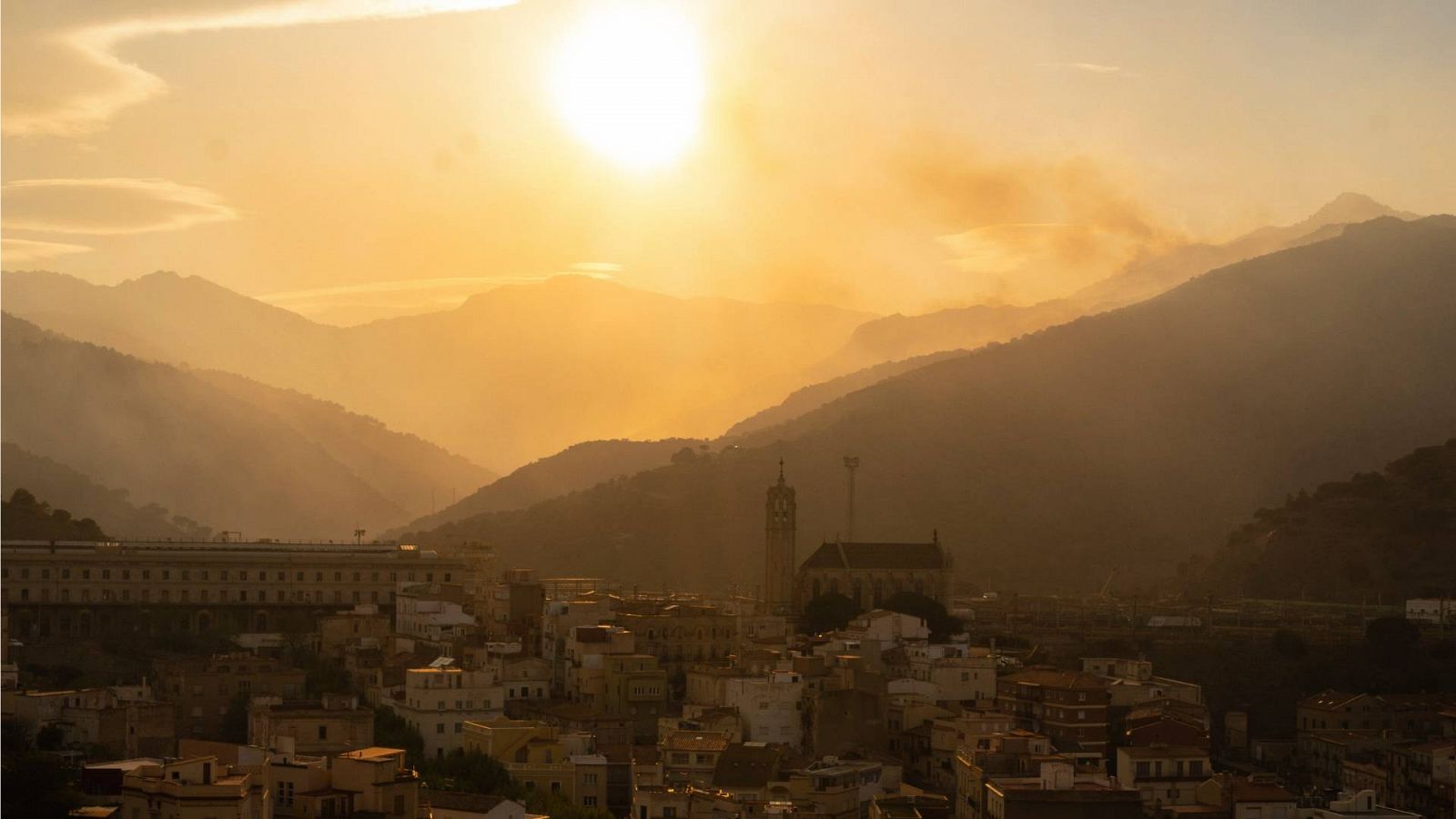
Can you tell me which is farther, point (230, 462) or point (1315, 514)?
point (230, 462)

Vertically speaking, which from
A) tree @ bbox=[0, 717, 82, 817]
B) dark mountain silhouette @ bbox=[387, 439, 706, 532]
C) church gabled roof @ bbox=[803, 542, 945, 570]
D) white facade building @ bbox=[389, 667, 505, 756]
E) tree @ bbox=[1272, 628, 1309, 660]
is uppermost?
dark mountain silhouette @ bbox=[387, 439, 706, 532]

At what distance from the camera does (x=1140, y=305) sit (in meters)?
149

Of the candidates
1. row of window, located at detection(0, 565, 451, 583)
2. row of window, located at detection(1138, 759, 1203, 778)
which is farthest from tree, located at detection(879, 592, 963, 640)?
row of window, located at detection(1138, 759, 1203, 778)

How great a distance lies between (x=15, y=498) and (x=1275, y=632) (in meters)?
37.3

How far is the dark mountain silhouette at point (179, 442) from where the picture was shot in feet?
459

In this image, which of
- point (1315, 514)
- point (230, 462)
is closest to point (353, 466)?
point (230, 462)

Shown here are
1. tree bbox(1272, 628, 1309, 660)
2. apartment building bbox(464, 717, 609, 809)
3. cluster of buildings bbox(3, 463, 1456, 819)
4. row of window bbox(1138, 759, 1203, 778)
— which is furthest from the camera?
tree bbox(1272, 628, 1309, 660)

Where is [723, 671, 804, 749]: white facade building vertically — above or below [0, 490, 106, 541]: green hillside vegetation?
below

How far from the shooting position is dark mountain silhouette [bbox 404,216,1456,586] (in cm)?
10381

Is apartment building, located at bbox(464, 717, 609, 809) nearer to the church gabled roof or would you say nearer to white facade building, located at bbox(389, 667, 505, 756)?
white facade building, located at bbox(389, 667, 505, 756)

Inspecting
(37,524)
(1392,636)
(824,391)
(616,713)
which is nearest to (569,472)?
(824,391)

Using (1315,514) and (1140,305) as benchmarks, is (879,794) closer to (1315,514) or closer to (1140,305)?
(1315,514)

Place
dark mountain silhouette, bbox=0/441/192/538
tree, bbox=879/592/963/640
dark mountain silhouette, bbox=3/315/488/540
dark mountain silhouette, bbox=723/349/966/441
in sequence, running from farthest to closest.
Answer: dark mountain silhouette, bbox=723/349/966/441, dark mountain silhouette, bbox=3/315/488/540, dark mountain silhouette, bbox=0/441/192/538, tree, bbox=879/592/963/640

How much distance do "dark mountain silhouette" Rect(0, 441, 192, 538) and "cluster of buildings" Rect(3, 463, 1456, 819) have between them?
130ft
